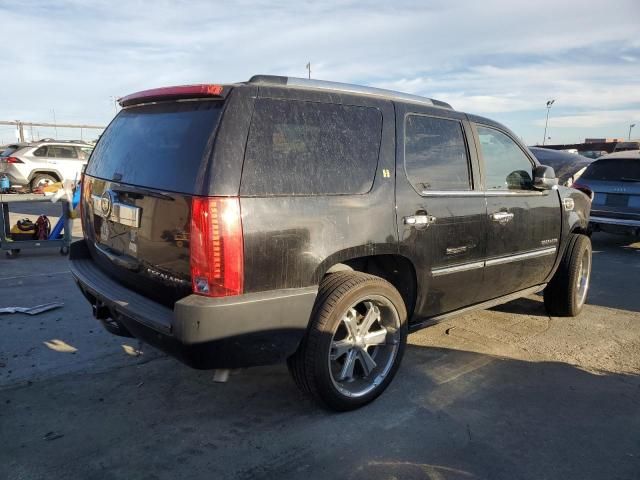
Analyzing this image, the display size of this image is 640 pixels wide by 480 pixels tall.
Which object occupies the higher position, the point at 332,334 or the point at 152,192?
Result: the point at 152,192

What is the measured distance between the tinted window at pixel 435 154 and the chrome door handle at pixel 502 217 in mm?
345

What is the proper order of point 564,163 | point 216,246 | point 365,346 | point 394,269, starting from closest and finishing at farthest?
1. point 216,246
2. point 365,346
3. point 394,269
4. point 564,163

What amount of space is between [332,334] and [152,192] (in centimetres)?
128

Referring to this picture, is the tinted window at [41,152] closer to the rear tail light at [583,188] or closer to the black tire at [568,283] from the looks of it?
the rear tail light at [583,188]

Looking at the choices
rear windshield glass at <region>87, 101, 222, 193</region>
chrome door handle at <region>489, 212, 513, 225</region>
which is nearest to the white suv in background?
rear windshield glass at <region>87, 101, 222, 193</region>

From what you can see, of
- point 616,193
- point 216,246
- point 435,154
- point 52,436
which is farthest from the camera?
point 616,193

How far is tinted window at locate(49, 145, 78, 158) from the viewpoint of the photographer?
15.8 m

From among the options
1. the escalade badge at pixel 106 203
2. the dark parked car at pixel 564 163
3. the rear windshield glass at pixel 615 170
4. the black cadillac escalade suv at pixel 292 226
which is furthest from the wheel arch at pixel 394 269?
the dark parked car at pixel 564 163

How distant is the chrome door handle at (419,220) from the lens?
3.24 m

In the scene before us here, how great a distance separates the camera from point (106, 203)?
313cm

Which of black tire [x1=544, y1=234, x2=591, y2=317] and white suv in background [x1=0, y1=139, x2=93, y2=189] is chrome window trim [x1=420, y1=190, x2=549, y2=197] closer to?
black tire [x1=544, y1=234, x2=591, y2=317]

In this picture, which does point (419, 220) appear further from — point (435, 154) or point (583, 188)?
point (583, 188)

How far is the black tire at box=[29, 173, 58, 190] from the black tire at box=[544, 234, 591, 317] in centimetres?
1514

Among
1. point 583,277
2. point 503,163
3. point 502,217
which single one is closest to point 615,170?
point 583,277
